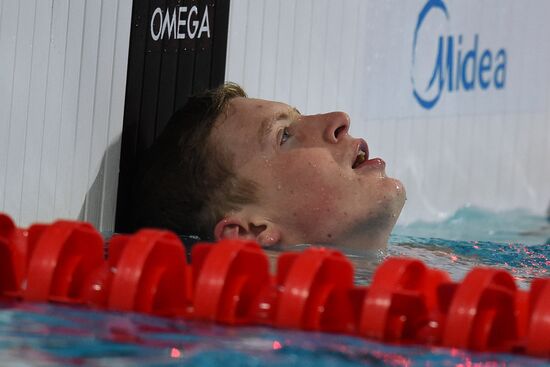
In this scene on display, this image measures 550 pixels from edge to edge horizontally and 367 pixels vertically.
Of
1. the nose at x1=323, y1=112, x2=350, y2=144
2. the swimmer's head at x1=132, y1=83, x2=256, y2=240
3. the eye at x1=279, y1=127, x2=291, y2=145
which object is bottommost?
the swimmer's head at x1=132, y1=83, x2=256, y2=240

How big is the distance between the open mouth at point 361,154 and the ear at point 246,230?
13.6 inches

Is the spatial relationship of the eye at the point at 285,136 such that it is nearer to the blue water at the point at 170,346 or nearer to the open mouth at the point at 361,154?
the open mouth at the point at 361,154

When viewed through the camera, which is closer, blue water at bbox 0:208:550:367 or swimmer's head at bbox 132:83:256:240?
blue water at bbox 0:208:550:367

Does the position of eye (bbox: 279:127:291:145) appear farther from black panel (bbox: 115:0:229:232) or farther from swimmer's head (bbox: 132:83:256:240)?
black panel (bbox: 115:0:229:232)

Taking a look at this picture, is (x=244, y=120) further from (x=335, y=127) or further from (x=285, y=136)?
(x=335, y=127)

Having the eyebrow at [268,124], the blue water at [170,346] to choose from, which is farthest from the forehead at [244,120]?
the blue water at [170,346]

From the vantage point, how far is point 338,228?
118 inches

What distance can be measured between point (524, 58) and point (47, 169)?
3.16 metres

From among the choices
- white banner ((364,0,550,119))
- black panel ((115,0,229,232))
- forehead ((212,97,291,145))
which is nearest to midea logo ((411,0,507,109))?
white banner ((364,0,550,119))

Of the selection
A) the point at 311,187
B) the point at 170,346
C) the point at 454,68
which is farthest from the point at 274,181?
the point at 454,68

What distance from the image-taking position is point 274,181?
3031 millimetres

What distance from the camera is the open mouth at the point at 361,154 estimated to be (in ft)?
10.1

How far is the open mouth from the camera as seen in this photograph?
3.08 m

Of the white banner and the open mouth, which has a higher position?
the white banner
